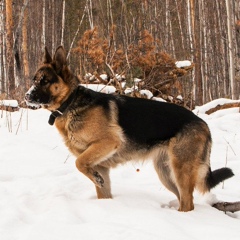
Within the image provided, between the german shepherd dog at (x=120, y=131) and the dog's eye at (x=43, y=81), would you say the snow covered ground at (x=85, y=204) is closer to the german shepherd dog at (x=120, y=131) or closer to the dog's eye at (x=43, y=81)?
the german shepherd dog at (x=120, y=131)

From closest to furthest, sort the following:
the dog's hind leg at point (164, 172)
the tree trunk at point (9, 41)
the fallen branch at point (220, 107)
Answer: the dog's hind leg at point (164, 172)
the fallen branch at point (220, 107)
the tree trunk at point (9, 41)

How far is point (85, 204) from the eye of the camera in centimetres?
330

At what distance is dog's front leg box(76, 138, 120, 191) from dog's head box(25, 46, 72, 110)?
622 mm

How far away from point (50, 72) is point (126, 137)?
1025mm

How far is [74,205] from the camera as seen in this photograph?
327 centimetres

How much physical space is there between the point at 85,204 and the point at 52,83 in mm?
1283

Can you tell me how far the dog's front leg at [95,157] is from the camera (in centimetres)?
359

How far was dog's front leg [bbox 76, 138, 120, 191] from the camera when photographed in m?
3.59

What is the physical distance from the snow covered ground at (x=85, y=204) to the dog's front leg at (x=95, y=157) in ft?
0.79

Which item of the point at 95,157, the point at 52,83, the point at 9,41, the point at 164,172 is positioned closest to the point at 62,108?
the point at 52,83

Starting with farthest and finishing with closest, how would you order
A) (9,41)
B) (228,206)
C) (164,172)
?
1. (9,41)
2. (164,172)
3. (228,206)

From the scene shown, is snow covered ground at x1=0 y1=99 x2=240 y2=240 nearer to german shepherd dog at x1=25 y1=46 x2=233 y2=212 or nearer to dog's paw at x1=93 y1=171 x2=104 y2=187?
dog's paw at x1=93 y1=171 x2=104 y2=187

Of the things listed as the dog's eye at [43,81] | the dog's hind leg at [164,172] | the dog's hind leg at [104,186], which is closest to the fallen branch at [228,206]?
the dog's hind leg at [164,172]

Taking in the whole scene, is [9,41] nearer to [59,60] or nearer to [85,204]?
[59,60]
